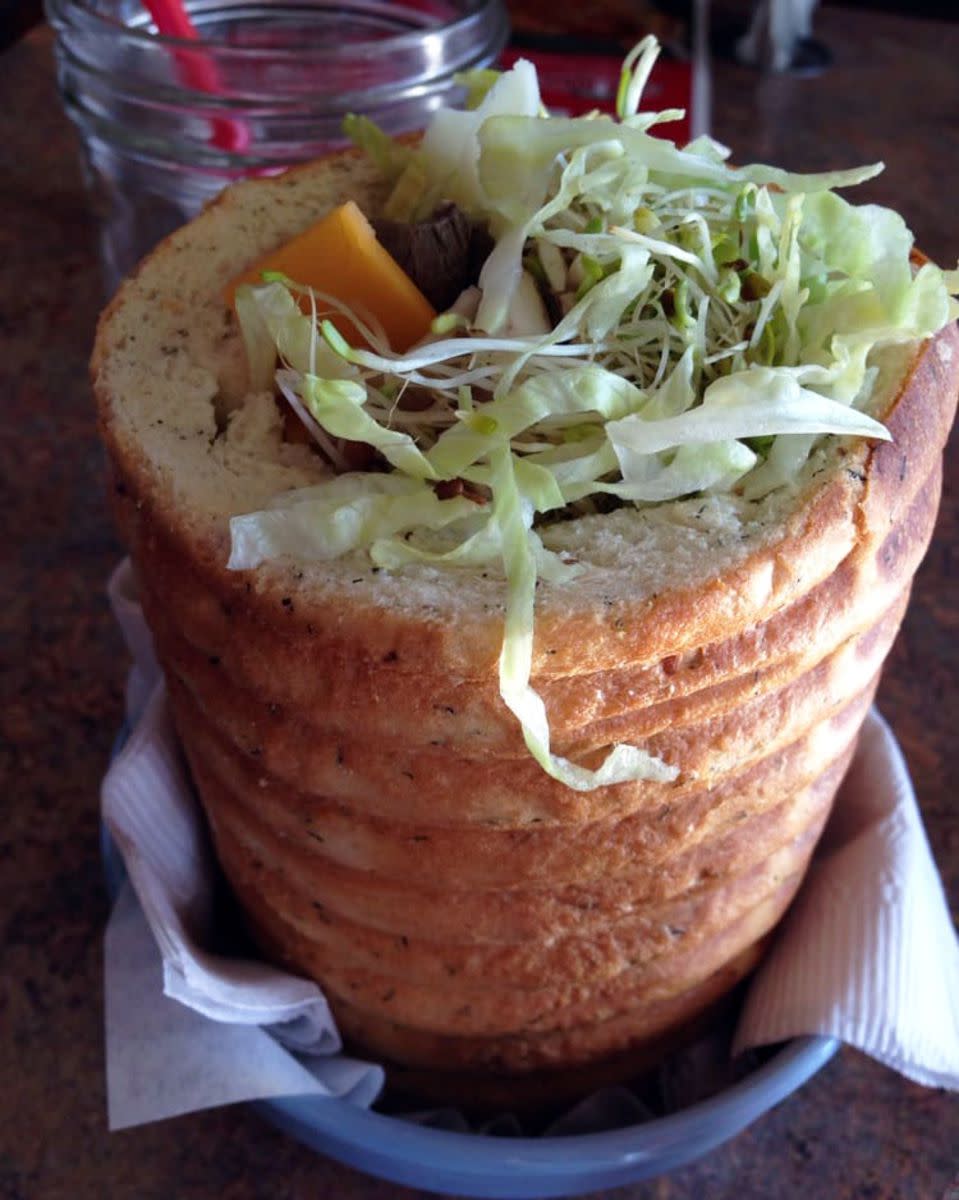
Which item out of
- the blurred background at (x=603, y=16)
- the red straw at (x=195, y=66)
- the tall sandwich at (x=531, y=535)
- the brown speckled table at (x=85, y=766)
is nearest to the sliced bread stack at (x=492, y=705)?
the tall sandwich at (x=531, y=535)

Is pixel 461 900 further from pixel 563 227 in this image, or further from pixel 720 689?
pixel 563 227

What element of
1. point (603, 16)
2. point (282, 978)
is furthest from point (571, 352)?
point (603, 16)

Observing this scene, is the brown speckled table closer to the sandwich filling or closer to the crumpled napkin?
the crumpled napkin

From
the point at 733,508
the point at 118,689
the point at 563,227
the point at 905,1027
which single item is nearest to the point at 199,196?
the point at 118,689

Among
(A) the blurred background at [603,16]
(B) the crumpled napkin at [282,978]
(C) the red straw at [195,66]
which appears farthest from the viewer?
(A) the blurred background at [603,16]

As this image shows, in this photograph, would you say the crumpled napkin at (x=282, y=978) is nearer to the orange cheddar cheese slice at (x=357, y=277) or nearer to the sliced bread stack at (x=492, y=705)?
the sliced bread stack at (x=492, y=705)

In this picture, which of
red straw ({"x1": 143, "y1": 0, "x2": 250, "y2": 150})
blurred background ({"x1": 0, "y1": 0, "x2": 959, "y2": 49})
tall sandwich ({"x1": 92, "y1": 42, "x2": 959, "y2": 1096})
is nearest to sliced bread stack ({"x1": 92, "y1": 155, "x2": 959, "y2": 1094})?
tall sandwich ({"x1": 92, "y1": 42, "x2": 959, "y2": 1096})

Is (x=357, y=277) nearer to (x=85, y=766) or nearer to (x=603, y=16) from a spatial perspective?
(x=85, y=766)
